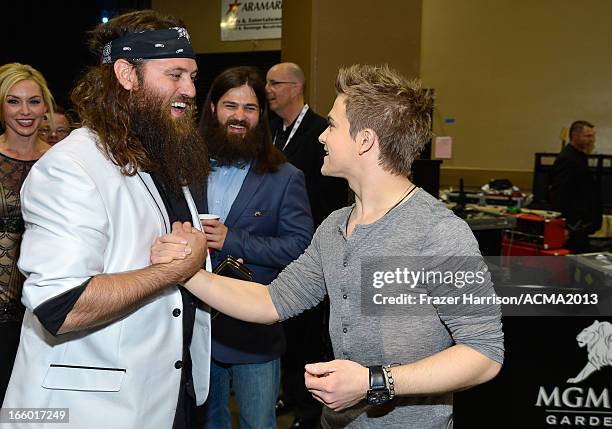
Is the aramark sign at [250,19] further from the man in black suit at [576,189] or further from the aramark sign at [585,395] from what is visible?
the aramark sign at [585,395]

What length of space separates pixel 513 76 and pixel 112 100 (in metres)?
9.91

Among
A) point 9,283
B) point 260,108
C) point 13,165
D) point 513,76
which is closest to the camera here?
point 260,108

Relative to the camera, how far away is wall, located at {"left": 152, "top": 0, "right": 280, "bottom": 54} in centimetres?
959

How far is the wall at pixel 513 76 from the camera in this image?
10.0m

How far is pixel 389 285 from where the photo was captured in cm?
151

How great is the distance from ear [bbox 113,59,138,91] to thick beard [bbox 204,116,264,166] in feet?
2.61

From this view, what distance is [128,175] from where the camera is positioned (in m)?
1.58

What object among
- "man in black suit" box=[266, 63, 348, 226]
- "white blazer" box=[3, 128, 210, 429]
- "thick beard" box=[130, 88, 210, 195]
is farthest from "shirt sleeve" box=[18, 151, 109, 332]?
"man in black suit" box=[266, 63, 348, 226]

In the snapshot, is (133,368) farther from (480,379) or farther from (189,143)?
(480,379)

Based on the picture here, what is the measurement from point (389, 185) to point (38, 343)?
0.94 m

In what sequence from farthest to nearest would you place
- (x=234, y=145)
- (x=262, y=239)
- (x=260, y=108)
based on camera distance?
1. (x=260, y=108)
2. (x=234, y=145)
3. (x=262, y=239)

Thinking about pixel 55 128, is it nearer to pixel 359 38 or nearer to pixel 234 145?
pixel 234 145

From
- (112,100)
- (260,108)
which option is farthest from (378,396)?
(260,108)

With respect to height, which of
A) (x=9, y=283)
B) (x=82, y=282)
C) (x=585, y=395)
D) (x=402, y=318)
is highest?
(x=82, y=282)
